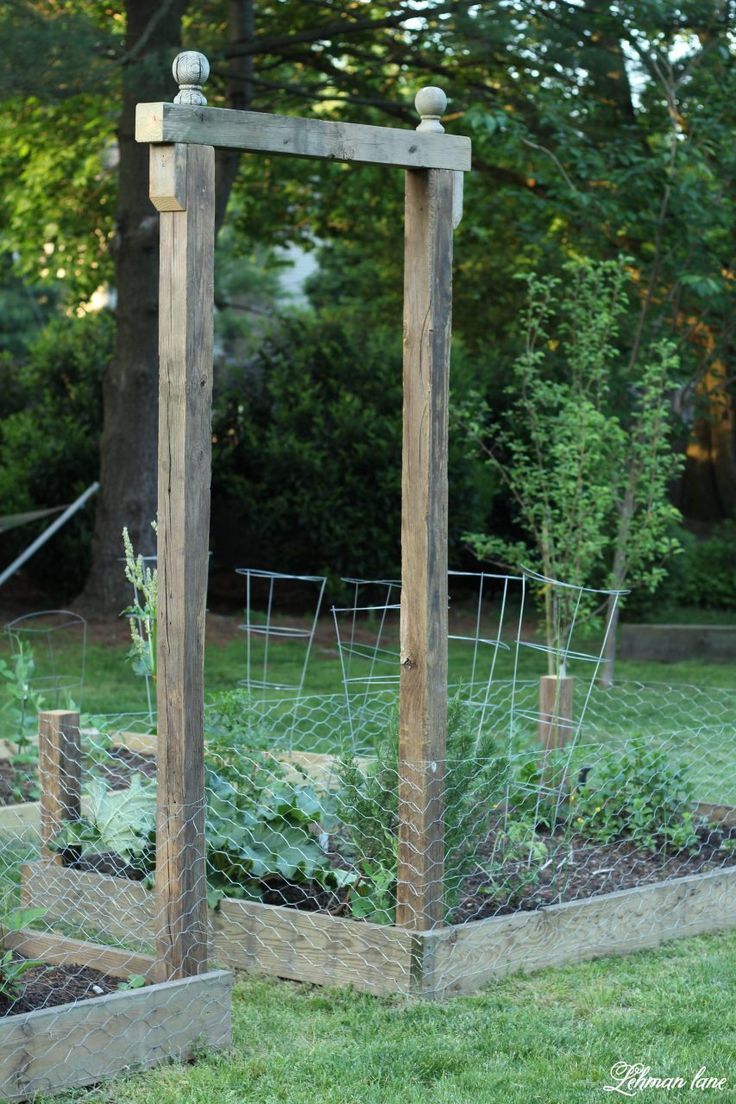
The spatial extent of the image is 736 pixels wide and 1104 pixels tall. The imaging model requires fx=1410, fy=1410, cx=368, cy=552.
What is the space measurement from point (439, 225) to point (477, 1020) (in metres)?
2.06

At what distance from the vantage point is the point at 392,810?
407 cm

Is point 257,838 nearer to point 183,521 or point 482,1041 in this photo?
point 482,1041

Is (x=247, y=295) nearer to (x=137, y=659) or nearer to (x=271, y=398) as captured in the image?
(x=271, y=398)

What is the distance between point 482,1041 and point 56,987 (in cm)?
104

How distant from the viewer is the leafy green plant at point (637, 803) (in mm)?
4816

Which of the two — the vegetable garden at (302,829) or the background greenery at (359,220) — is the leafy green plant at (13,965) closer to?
the vegetable garden at (302,829)

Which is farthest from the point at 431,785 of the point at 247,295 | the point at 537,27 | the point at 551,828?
the point at 247,295

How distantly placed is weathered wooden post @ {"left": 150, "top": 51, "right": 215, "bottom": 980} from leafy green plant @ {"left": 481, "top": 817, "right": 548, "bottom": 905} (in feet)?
3.83

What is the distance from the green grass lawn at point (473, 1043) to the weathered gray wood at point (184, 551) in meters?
0.31

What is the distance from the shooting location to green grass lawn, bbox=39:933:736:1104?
3.08 m

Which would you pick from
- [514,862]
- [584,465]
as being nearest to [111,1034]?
[514,862]

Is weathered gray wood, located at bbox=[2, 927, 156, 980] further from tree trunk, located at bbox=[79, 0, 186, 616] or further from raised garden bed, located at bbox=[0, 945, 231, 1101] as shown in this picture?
tree trunk, located at bbox=[79, 0, 186, 616]

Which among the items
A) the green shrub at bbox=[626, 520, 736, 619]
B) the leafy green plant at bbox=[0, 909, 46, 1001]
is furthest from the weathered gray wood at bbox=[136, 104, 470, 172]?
the green shrub at bbox=[626, 520, 736, 619]

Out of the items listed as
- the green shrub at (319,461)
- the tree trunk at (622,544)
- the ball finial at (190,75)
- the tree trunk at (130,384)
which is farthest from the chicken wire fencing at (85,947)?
the green shrub at (319,461)
